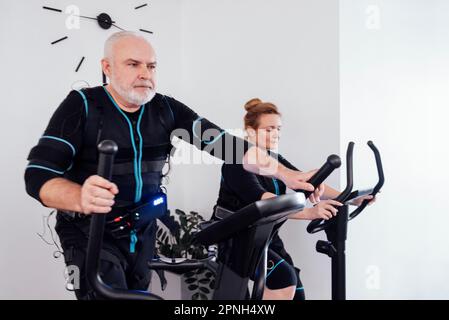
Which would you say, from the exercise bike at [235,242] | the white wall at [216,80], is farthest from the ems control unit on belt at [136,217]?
the white wall at [216,80]

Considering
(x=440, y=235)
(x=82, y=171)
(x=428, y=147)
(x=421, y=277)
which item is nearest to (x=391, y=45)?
(x=428, y=147)

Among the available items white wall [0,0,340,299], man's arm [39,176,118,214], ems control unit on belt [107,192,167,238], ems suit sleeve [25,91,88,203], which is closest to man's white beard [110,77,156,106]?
ems suit sleeve [25,91,88,203]

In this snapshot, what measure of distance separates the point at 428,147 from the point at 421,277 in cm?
91

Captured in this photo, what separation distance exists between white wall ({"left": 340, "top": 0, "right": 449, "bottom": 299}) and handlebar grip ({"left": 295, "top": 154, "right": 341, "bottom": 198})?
1482 mm

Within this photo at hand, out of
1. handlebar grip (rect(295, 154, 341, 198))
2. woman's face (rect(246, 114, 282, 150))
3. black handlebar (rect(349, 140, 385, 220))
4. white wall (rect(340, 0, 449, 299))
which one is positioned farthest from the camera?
white wall (rect(340, 0, 449, 299))

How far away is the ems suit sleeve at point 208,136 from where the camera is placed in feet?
5.58

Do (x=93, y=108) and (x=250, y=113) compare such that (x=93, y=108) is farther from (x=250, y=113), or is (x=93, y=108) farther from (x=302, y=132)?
(x=302, y=132)

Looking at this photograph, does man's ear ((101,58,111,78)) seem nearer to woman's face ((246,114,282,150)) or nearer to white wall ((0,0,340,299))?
woman's face ((246,114,282,150))

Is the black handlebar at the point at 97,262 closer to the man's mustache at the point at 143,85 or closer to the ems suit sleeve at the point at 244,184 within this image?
the man's mustache at the point at 143,85

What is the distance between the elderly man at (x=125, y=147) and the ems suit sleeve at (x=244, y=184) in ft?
1.47

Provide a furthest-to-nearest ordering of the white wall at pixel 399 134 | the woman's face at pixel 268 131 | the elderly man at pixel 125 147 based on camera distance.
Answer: the white wall at pixel 399 134
the woman's face at pixel 268 131
the elderly man at pixel 125 147

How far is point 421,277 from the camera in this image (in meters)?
3.19

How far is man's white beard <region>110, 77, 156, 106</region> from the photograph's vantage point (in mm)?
1644
